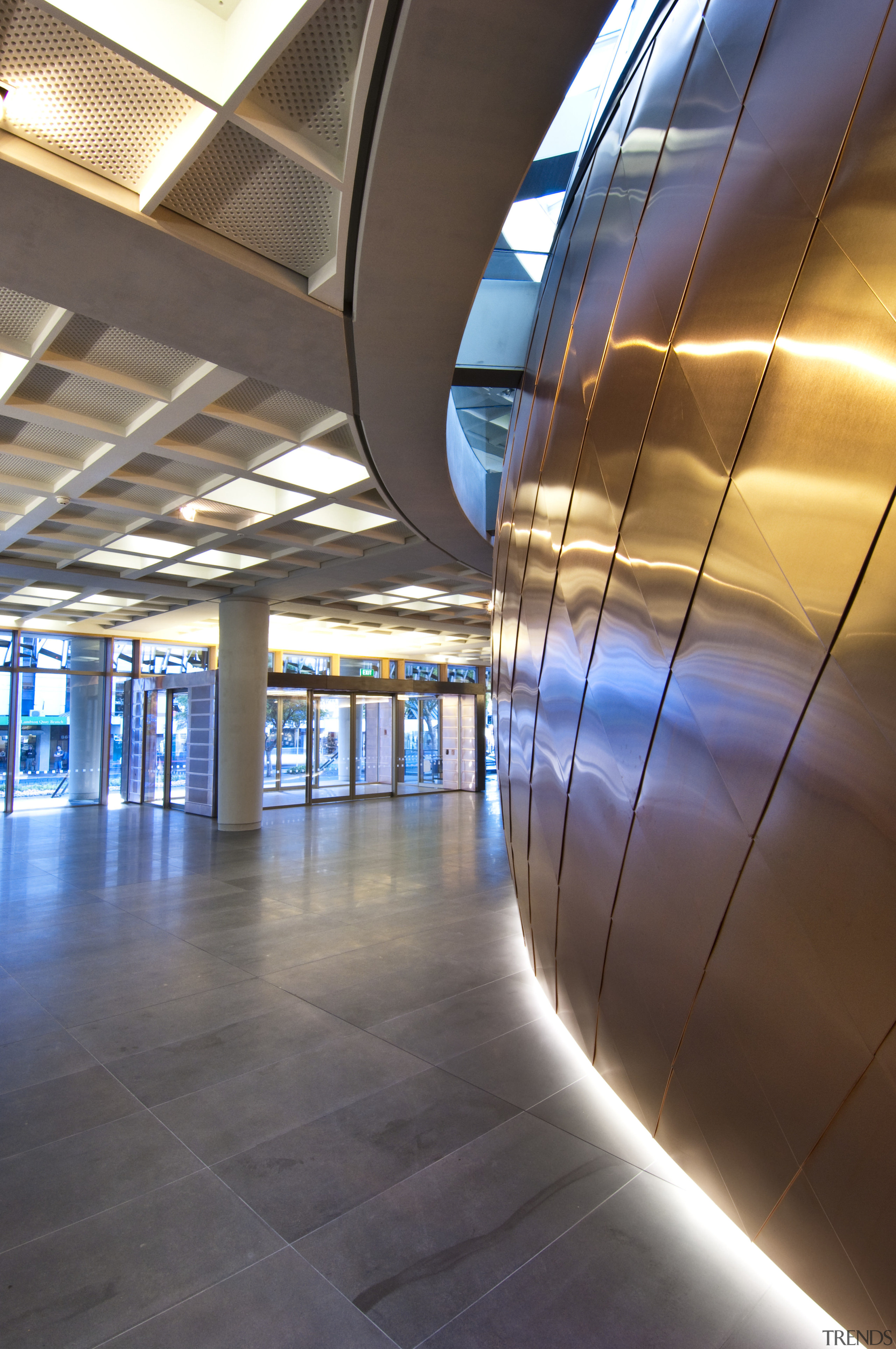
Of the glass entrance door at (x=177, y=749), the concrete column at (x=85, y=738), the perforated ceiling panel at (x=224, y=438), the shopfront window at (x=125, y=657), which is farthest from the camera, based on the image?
the shopfront window at (x=125, y=657)

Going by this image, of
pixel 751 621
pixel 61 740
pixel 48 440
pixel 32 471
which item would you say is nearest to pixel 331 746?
pixel 61 740

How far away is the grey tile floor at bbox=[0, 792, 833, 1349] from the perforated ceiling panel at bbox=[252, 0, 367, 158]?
6.14 metres

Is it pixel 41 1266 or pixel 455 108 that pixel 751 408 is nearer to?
pixel 455 108

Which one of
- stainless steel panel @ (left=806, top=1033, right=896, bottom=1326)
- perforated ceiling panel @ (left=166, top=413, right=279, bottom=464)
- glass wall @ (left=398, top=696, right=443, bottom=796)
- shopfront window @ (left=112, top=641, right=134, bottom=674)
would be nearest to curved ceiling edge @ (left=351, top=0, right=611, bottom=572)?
perforated ceiling panel @ (left=166, top=413, right=279, bottom=464)

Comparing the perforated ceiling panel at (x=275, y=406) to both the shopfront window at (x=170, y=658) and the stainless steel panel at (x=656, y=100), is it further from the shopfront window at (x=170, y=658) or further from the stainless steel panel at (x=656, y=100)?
the shopfront window at (x=170, y=658)

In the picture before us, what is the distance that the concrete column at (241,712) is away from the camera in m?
17.9

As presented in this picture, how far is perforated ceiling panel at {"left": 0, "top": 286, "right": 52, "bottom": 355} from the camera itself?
621 cm

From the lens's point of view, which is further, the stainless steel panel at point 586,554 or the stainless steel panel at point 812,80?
the stainless steel panel at point 586,554

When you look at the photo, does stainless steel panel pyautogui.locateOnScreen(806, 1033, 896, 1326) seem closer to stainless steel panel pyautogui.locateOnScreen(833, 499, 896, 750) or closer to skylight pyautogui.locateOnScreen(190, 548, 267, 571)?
stainless steel panel pyautogui.locateOnScreen(833, 499, 896, 750)

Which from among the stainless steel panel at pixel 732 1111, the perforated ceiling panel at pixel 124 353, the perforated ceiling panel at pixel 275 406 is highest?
the perforated ceiling panel at pixel 124 353

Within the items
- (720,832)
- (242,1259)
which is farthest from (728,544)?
(242,1259)

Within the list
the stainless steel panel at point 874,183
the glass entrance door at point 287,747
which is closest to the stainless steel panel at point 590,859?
the stainless steel panel at point 874,183

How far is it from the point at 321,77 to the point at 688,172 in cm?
233

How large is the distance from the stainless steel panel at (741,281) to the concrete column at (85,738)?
85.0 feet
